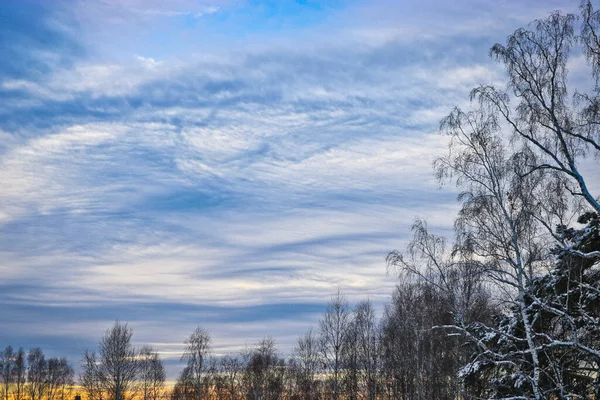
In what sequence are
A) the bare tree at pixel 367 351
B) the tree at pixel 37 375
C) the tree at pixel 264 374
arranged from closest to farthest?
the bare tree at pixel 367 351
the tree at pixel 264 374
the tree at pixel 37 375

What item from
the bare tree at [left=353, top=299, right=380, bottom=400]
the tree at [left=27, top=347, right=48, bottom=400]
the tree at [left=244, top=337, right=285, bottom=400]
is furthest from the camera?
the tree at [left=27, top=347, right=48, bottom=400]

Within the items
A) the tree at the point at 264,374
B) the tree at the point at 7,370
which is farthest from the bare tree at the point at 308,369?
the tree at the point at 7,370

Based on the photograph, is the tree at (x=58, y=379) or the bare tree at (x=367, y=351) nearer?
the bare tree at (x=367, y=351)

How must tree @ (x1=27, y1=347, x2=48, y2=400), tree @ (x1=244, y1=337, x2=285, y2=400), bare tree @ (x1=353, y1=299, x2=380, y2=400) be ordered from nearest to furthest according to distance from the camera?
bare tree @ (x1=353, y1=299, x2=380, y2=400), tree @ (x1=244, y1=337, x2=285, y2=400), tree @ (x1=27, y1=347, x2=48, y2=400)

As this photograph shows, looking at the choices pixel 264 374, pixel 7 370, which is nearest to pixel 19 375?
pixel 7 370

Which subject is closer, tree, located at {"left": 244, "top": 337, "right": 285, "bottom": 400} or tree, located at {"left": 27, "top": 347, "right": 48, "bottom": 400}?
tree, located at {"left": 244, "top": 337, "right": 285, "bottom": 400}

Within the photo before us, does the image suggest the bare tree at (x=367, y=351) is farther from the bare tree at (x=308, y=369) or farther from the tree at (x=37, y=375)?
the tree at (x=37, y=375)

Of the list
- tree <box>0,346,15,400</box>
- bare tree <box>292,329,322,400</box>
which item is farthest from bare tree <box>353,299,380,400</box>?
tree <box>0,346,15,400</box>

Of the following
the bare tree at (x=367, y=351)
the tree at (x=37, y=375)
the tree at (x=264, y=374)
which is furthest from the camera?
the tree at (x=37, y=375)

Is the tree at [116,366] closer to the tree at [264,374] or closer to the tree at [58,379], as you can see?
the tree at [264,374]

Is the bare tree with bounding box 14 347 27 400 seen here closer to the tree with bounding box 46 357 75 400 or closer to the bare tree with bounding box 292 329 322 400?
the tree with bounding box 46 357 75 400

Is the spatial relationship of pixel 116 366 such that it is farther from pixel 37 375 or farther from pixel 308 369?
pixel 37 375

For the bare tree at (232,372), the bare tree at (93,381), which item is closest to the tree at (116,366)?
the bare tree at (93,381)

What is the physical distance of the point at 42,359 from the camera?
129 m
